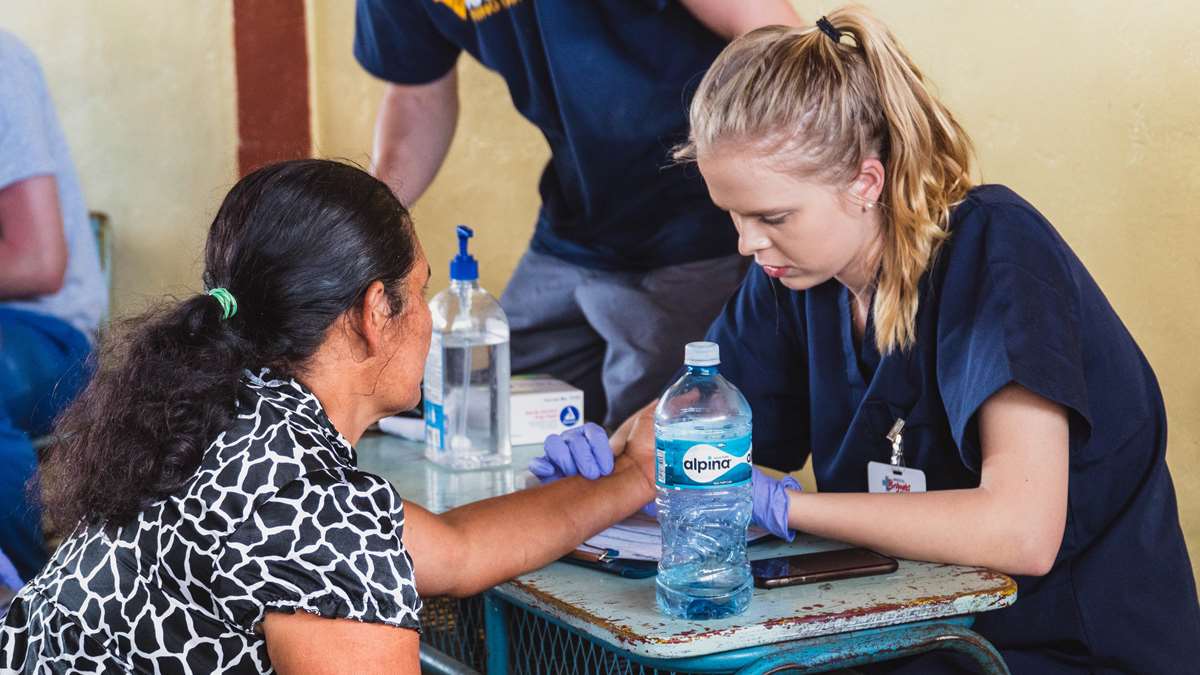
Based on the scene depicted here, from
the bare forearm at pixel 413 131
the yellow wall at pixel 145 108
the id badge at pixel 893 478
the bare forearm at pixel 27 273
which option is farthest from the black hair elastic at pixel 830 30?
the yellow wall at pixel 145 108

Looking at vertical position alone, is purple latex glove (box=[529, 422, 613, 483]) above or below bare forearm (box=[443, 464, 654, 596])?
above

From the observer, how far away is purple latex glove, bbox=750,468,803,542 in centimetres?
148

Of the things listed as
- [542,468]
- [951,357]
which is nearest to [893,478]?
[951,357]

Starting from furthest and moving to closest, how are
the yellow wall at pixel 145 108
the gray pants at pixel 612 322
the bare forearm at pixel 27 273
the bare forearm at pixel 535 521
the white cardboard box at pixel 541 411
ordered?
the yellow wall at pixel 145 108 < the bare forearm at pixel 27 273 < the gray pants at pixel 612 322 < the white cardboard box at pixel 541 411 < the bare forearm at pixel 535 521

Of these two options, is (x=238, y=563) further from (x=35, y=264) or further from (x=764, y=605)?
(x=35, y=264)

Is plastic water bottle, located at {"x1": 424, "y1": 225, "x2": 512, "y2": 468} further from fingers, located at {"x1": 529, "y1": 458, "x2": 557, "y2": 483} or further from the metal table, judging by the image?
the metal table

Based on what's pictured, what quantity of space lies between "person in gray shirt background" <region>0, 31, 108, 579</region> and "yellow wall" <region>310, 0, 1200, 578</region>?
62.0 inches

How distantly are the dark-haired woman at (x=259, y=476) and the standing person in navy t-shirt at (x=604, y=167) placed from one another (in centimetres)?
94

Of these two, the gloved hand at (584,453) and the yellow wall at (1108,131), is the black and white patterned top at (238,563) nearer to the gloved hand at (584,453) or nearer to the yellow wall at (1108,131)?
the gloved hand at (584,453)

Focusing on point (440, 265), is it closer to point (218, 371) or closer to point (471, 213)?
point (471, 213)

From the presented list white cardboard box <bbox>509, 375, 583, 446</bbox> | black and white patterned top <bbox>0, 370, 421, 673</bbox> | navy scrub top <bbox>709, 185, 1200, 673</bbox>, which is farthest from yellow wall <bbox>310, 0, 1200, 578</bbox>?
black and white patterned top <bbox>0, 370, 421, 673</bbox>

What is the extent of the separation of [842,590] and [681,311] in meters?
1.04

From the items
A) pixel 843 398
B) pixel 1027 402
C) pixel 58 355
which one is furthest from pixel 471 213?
pixel 1027 402

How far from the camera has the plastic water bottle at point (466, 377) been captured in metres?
2.00
